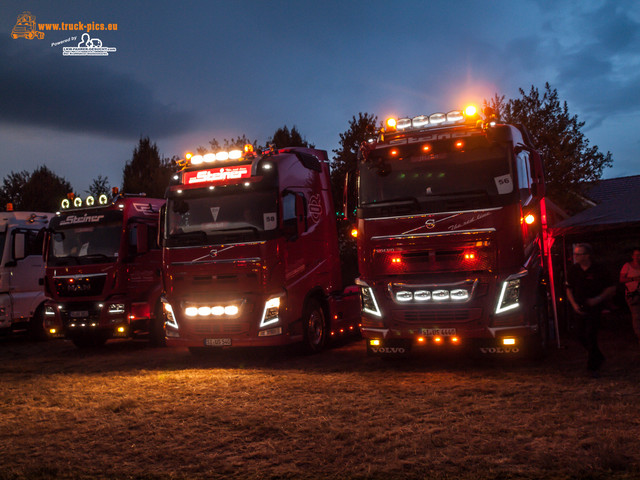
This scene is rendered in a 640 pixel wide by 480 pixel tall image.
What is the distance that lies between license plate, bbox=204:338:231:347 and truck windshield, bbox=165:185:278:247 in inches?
64.7

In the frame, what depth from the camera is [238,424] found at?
6562 mm

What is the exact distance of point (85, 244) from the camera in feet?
44.1

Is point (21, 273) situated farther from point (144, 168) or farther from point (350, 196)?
point (144, 168)

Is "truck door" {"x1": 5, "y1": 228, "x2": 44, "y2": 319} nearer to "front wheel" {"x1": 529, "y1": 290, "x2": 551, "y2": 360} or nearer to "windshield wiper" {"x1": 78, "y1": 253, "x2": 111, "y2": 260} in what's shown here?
"windshield wiper" {"x1": 78, "y1": 253, "x2": 111, "y2": 260}

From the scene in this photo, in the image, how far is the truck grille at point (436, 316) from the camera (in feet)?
28.9

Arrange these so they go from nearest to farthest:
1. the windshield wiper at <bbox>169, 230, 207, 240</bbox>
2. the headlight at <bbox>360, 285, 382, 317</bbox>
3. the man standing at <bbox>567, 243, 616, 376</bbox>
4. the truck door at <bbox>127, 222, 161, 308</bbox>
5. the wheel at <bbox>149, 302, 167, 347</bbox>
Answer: the man standing at <bbox>567, 243, 616, 376</bbox>, the headlight at <bbox>360, 285, 382, 317</bbox>, the windshield wiper at <bbox>169, 230, 207, 240</bbox>, the truck door at <bbox>127, 222, 161, 308</bbox>, the wheel at <bbox>149, 302, 167, 347</bbox>

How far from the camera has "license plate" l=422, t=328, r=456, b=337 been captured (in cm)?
888

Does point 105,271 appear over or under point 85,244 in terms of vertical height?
under

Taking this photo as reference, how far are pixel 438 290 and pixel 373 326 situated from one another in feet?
3.72

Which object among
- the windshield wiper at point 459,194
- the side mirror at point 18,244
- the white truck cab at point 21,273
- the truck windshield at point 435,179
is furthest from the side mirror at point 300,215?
the side mirror at point 18,244

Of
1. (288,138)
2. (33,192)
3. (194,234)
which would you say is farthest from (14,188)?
(194,234)

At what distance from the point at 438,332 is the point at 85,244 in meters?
8.19

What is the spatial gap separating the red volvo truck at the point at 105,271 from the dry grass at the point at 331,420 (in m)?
2.37

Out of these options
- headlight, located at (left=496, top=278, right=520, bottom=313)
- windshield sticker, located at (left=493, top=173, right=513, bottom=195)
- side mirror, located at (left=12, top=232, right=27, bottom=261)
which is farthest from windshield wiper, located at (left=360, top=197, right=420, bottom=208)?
side mirror, located at (left=12, top=232, right=27, bottom=261)
